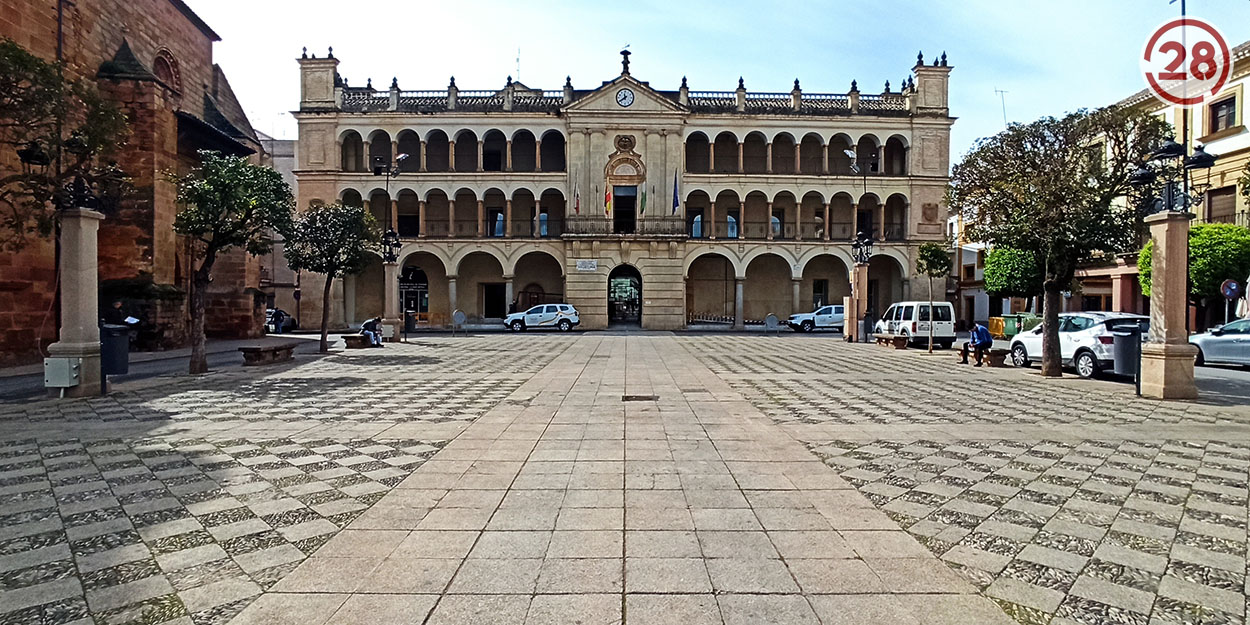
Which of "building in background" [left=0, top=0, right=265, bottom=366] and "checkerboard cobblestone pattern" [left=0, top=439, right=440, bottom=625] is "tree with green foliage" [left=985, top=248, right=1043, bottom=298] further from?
"building in background" [left=0, top=0, right=265, bottom=366]

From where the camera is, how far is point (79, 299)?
33.3 ft

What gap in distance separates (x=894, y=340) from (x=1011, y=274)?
37.4 feet

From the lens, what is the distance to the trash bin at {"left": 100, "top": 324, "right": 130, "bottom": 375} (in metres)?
10.5

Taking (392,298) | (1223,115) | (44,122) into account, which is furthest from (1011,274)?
(44,122)

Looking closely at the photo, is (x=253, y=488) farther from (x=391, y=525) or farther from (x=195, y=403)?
(x=195, y=403)

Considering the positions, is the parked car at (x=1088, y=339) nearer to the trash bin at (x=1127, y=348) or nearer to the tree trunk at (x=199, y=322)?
the trash bin at (x=1127, y=348)

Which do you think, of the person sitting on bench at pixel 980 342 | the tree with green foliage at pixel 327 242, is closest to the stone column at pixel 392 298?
the tree with green foliage at pixel 327 242

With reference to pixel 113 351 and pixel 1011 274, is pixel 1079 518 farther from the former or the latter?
pixel 1011 274

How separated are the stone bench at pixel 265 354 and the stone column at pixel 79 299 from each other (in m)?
4.52

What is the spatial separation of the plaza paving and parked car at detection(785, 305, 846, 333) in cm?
2401

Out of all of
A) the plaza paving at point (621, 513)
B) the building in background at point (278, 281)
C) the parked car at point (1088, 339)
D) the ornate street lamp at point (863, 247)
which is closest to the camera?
the plaza paving at point (621, 513)

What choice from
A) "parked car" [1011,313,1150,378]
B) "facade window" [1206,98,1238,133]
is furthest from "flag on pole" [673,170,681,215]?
"facade window" [1206,98,1238,133]

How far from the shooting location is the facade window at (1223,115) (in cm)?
2508

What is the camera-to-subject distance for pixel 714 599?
3.20 metres
